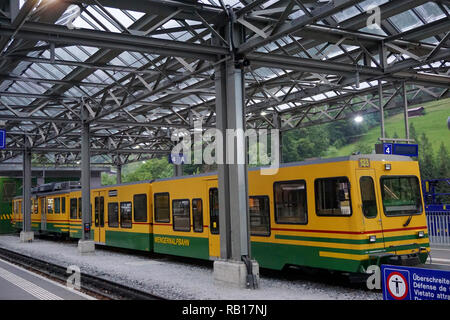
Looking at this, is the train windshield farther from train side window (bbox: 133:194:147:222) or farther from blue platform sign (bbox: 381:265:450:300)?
train side window (bbox: 133:194:147:222)

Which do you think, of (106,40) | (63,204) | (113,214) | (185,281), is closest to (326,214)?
(185,281)

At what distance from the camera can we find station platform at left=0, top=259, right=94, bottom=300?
982 centimetres

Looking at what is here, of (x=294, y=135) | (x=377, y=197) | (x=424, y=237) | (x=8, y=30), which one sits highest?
(x=294, y=135)

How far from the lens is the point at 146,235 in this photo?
16.5m

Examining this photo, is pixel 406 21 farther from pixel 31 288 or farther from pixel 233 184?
pixel 31 288

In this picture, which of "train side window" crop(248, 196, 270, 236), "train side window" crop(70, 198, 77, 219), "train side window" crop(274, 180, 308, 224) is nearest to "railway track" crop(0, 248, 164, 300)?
"train side window" crop(248, 196, 270, 236)

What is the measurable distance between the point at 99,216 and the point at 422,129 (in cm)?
7380

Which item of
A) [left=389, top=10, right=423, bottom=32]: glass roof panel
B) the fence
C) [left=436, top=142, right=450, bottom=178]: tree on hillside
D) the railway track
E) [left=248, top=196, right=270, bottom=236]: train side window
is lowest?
the railway track

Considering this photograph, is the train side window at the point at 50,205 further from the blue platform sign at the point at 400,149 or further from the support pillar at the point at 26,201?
the blue platform sign at the point at 400,149

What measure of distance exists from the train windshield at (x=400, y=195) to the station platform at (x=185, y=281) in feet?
6.13

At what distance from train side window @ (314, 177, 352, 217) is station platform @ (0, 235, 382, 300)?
1.71 meters
